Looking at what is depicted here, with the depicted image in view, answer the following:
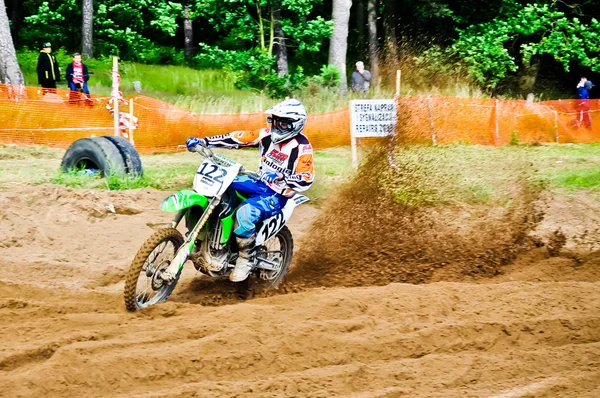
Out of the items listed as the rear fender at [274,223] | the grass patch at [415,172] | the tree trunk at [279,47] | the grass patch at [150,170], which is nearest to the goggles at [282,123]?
the rear fender at [274,223]

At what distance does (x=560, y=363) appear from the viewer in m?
5.22

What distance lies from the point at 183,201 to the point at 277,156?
1196 mm

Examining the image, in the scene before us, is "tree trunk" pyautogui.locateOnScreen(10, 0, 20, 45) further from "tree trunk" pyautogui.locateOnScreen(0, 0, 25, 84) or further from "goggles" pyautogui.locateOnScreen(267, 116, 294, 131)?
"goggles" pyautogui.locateOnScreen(267, 116, 294, 131)

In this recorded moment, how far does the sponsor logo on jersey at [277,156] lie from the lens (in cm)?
772

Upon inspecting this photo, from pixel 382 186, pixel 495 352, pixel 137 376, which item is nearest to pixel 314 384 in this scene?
pixel 137 376

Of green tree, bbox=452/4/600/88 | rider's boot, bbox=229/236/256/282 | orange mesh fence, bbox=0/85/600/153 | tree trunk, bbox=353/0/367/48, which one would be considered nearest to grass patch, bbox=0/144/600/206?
orange mesh fence, bbox=0/85/600/153

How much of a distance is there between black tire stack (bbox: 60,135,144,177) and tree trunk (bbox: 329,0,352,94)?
14464mm

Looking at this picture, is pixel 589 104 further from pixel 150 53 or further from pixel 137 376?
pixel 137 376

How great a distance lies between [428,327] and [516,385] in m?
1.16

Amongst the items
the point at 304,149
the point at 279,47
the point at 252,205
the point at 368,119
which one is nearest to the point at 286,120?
the point at 304,149

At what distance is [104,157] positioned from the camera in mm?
11633

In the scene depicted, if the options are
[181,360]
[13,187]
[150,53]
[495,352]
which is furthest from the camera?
[150,53]

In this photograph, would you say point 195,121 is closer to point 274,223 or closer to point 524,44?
point 274,223

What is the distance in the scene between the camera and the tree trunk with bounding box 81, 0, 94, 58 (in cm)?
2644
